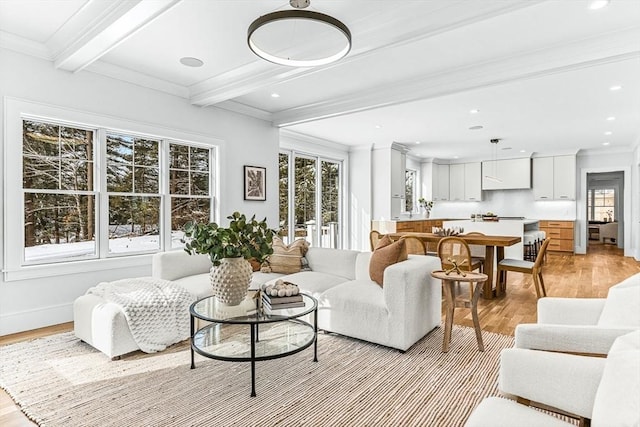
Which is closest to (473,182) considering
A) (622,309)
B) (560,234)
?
(560,234)

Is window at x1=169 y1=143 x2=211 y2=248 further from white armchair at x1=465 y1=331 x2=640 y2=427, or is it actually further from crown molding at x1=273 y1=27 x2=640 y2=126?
white armchair at x1=465 y1=331 x2=640 y2=427

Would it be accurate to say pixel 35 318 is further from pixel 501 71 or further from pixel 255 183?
pixel 501 71

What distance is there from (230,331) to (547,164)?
9436 mm

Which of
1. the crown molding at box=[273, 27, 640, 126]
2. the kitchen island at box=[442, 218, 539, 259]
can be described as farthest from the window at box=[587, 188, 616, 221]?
the crown molding at box=[273, 27, 640, 126]

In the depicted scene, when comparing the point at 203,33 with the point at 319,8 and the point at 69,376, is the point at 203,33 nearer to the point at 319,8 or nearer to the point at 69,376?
the point at 319,8

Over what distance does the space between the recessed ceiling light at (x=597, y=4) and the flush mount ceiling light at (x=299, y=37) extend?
1.76 metres

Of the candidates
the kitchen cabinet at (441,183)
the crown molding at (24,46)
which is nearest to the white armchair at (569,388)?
the crown molding at (24,46)

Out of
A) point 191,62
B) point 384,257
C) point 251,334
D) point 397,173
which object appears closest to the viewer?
point 251,334

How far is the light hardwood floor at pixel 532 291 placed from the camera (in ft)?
10.7

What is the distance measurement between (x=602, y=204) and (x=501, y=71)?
11.2 m

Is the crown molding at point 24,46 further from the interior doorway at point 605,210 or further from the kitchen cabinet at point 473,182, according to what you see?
the interior doorway at point 605,210

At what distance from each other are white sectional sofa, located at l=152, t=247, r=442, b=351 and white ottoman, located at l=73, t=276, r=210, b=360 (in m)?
0.67

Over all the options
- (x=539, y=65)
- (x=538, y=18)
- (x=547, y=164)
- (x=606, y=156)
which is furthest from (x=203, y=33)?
(x=606, y=156)

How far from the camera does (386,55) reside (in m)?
3.63
